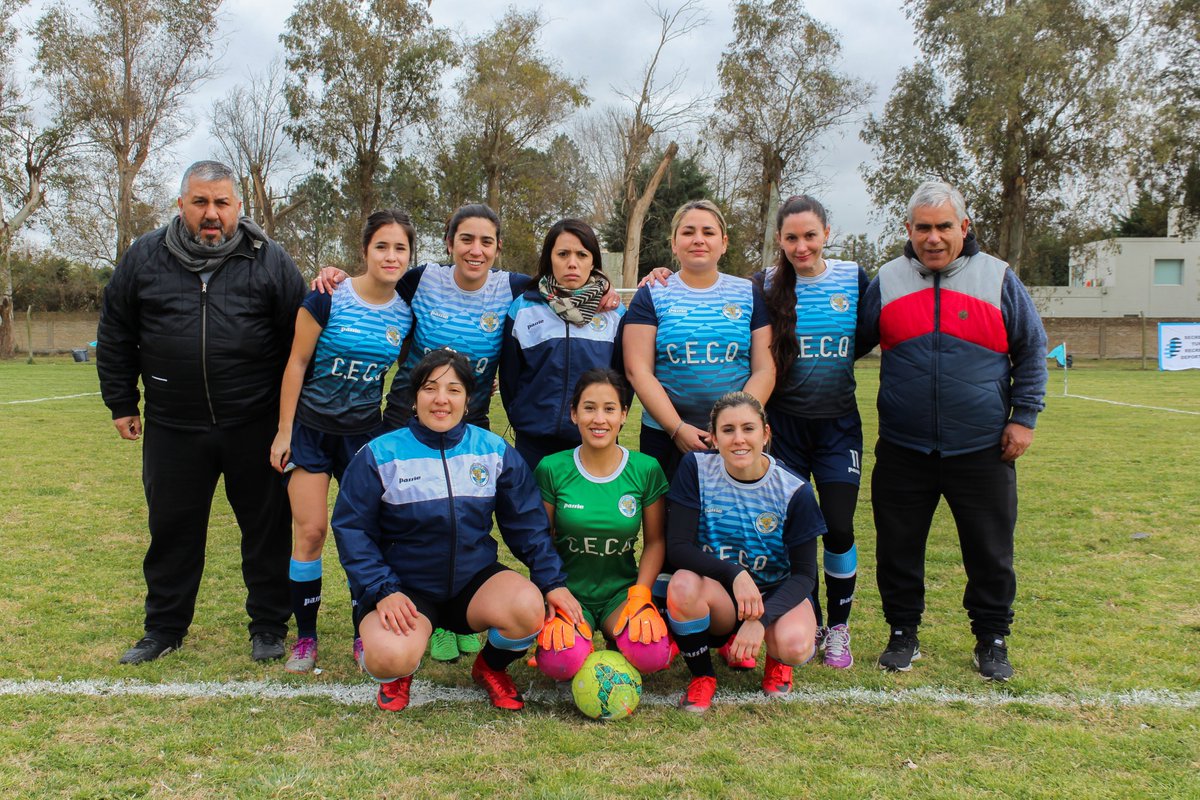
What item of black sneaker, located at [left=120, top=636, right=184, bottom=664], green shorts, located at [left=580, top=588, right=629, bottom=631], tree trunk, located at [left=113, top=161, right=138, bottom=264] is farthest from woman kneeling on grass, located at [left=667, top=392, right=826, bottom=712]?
tree trunk, located at [left=113, top=161, right=138, bottom=264]

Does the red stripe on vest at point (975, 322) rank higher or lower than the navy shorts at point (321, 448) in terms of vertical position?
higher

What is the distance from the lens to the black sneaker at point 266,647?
12.1 feet

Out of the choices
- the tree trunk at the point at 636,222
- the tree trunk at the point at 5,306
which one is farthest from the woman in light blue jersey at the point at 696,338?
the tree trunk at the point at 5,306

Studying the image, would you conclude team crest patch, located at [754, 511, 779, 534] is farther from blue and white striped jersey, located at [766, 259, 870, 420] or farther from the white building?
the white building

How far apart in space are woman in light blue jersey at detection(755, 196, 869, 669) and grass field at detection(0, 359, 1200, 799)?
0.52 meters

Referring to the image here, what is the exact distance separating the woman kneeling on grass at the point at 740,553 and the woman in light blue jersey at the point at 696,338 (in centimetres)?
21

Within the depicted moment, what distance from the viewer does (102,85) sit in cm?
3059

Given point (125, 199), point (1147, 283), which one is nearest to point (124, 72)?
point (125, 199)

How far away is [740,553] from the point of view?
3.46m

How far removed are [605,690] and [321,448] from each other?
1591mm

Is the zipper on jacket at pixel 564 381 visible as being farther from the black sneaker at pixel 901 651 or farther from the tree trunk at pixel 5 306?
the tree trunk at pixel 5 306

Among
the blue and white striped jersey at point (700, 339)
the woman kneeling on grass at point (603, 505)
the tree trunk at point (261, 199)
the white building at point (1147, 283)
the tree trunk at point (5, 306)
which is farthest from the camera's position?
the white building at point (1147, 283)

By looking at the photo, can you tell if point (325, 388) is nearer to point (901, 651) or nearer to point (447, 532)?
point (447, 532)

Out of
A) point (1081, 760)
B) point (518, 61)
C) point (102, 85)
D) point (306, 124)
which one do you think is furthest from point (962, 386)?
point (102, 85)
